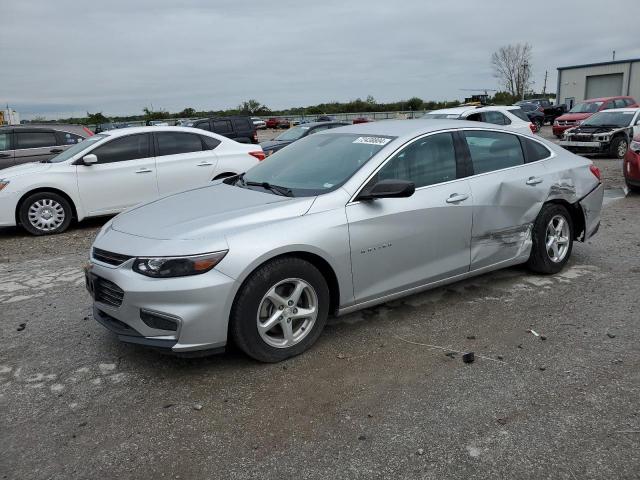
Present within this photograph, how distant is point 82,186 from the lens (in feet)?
27.6

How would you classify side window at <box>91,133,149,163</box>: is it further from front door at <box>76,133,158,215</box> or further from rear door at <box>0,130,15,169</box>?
rear door at <box>0,130,15,169</box>

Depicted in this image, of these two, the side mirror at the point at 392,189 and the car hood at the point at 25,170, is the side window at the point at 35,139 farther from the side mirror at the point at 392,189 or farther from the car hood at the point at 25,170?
the side mirror at the point at 392,189

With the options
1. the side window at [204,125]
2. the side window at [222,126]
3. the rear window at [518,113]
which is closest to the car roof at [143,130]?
the rear window at [518,113]

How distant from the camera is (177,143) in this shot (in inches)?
358

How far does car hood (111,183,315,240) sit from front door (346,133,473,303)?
1.72 ft

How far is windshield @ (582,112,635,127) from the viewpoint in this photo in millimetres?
16297

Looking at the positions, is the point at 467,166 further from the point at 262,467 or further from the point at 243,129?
the point at 243,129

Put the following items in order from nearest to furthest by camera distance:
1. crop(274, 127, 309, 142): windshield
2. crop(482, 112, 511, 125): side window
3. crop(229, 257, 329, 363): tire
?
1. crop(229, 257, 329, 363): tire
2. crop(482, 112, 511, 125): side window
3. crop(274, 127, 309, 142): windshield

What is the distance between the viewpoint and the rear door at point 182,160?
8.85 m

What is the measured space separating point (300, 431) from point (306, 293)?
3.44 feet

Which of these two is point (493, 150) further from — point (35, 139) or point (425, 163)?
point (35, 139)

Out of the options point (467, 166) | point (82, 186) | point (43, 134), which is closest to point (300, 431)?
point (467, 166)

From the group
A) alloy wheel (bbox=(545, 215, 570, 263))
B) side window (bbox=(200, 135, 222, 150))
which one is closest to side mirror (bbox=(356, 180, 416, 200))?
alloy wheel (bbox=(545, 215, 570, 263))

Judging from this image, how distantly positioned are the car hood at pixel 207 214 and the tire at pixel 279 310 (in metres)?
0.34
